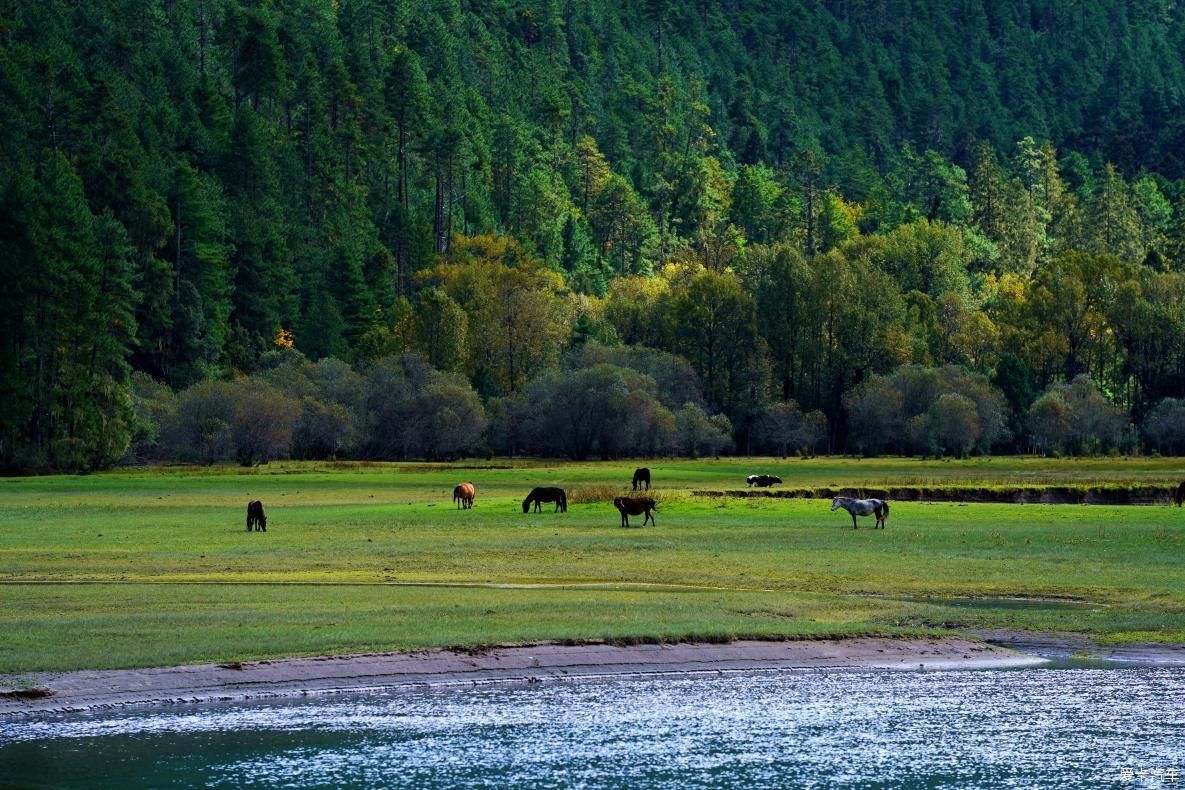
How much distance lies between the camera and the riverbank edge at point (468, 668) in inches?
1038

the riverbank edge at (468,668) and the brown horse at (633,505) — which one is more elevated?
the brown horse at (633,505)

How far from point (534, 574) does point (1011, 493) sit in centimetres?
4345

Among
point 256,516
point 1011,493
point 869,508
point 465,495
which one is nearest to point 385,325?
point 1011,493

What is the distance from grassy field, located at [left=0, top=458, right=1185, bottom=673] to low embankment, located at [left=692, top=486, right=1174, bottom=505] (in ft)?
25.5

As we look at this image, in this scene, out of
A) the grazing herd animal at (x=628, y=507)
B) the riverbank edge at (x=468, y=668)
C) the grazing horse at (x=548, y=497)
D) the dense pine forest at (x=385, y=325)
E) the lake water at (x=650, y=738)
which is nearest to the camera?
the lake water at (x=650, y=738)

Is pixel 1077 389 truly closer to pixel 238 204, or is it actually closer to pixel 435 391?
pixel 435 391

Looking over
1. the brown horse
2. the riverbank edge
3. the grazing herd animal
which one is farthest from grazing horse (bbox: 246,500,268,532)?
the riverbank edge

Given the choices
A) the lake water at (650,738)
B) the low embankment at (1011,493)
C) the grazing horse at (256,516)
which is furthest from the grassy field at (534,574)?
the low embankment at (1011,493)

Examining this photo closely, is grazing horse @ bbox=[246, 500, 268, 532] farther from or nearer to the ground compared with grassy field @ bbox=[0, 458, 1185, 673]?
farther from the ground

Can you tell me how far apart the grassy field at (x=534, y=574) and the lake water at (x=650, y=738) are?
286cm

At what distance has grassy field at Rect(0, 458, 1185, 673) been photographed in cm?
3147

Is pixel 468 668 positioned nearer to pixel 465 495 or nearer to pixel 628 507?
pixel 628 507

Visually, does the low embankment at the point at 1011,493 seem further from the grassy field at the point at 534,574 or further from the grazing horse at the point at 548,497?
the grazing horse at the point at 548,497

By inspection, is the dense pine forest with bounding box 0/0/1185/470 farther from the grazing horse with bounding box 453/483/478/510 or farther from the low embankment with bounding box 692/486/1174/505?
the low embankment with bounding box 692/486/1174/505
